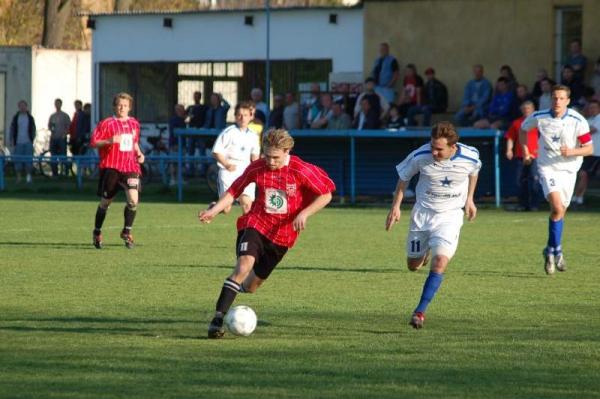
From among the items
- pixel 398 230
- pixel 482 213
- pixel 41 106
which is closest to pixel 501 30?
pixel 482 213

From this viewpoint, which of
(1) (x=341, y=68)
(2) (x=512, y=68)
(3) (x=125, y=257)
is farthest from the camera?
(1) (x=341, y=68)

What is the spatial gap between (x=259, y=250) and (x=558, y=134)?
5.81 metres

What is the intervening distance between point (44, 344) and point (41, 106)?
103ft

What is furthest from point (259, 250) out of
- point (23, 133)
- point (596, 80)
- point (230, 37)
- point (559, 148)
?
point (23, 133)

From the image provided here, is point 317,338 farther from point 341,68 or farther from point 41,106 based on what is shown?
point 41,106

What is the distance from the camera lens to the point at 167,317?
10.6 m

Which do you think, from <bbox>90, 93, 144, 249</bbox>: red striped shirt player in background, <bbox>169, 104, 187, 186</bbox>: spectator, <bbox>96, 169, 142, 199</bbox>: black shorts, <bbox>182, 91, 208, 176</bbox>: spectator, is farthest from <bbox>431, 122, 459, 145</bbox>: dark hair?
<bbox>169, 104, 187, 186</bbox>: spectator

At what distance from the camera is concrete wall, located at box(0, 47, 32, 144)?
128ft

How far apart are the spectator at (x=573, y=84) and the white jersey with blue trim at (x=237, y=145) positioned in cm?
977

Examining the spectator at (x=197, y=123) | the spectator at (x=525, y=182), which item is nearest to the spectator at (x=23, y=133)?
the spectator at (x=197, y=123)

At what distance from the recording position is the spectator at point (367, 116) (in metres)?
27.1

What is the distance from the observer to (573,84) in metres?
25.6

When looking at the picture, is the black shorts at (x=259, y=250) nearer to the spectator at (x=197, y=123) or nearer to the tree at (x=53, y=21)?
the spectator at (x=197, y=123)

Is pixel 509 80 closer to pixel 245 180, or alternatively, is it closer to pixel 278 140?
pixel 245 180
